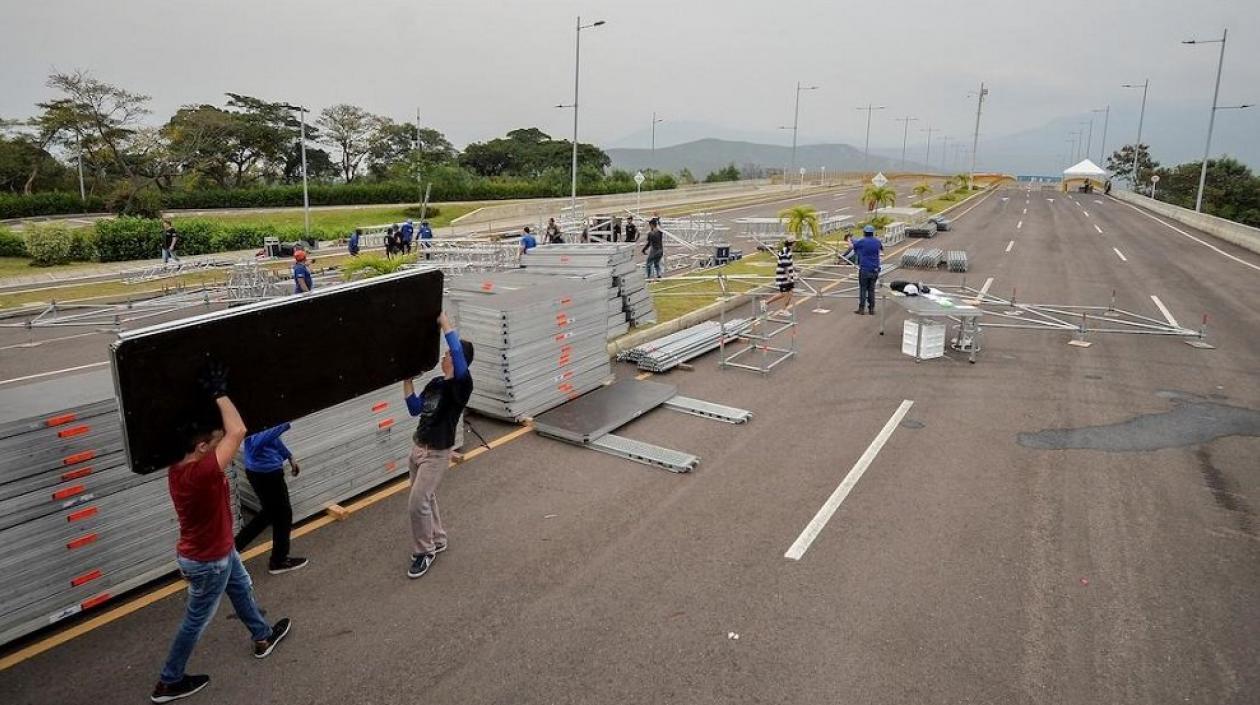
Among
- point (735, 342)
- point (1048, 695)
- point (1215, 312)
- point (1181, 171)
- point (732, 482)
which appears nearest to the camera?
point (1048, 695)

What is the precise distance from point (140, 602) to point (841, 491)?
22.0ft

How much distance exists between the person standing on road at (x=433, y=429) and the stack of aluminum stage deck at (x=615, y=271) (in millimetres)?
7933

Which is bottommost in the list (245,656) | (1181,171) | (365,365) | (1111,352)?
(245,656)

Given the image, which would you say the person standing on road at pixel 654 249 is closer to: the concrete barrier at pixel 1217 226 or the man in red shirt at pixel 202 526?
the man in red shirt at pixel 202 526

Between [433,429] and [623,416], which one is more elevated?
[433,429]

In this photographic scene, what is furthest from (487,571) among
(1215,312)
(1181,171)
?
(1181,171)

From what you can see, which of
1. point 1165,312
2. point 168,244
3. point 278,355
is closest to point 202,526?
point 278,355

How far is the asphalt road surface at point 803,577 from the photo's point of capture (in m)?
4.74

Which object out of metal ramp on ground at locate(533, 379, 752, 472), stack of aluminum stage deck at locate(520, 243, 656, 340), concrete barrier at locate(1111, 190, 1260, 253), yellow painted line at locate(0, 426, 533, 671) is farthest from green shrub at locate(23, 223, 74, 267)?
concrete barrier at locate(1111, 190, 1260, 253)

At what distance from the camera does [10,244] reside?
28703 millimetres

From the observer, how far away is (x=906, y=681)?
4.68 meters

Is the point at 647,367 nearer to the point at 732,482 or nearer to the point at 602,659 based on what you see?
the point at 732,482

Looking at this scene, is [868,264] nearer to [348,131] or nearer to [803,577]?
[803,577]

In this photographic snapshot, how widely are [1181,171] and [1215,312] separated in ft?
343
